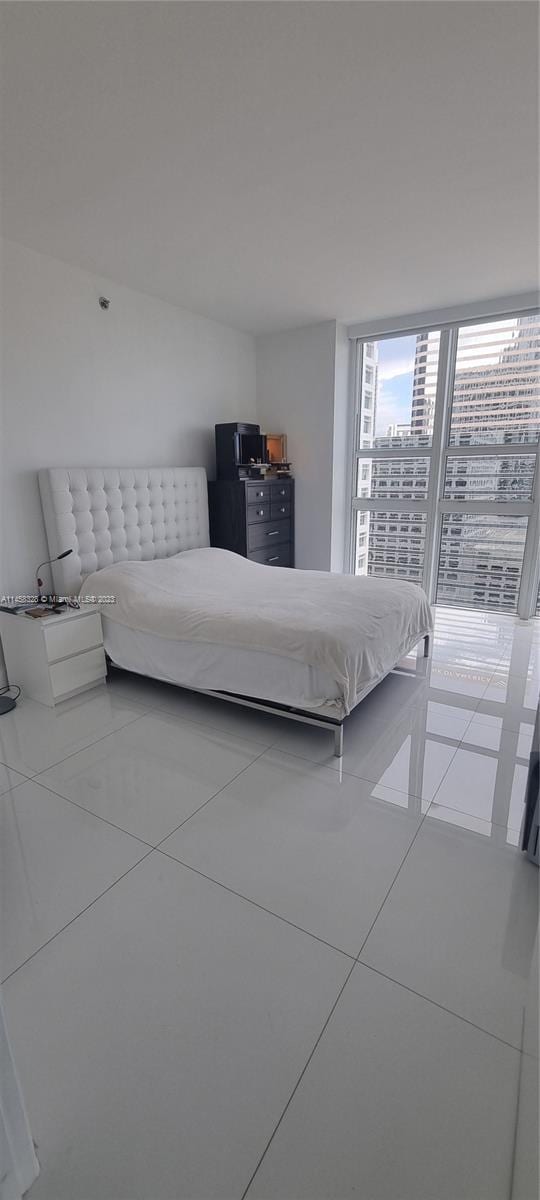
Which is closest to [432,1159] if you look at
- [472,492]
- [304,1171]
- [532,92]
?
[304,1171]

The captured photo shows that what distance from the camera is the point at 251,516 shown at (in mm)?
4273

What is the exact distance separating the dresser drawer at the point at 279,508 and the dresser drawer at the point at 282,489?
0.03 meters

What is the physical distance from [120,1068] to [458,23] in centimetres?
293

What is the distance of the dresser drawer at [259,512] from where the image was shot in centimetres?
425

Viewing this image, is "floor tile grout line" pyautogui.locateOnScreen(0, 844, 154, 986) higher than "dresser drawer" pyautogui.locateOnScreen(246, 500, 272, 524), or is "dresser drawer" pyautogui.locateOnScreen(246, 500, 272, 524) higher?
"dresser drawer" pyautogui.locateOnScreen(246, 500, 272, 524)

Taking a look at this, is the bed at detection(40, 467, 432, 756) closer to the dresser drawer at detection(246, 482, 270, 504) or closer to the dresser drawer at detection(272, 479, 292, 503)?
the dresser drawer at detection(246, 482, 270, 504)

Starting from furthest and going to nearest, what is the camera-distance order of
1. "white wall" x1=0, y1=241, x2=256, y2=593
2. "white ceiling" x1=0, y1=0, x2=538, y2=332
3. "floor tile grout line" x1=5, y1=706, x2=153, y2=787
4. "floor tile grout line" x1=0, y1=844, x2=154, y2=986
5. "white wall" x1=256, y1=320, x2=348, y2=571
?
1. "white wall" x1=256, y1=320, x2=348, y2=571
2. "white wall" x1=0, y1=241, x2=256, y2=593
3. "floor tile grout line" x1=5, y1=706, x2=153, y2=787
4. "white ceiling" x1=0, y1=0, x2=538, y2=332
5. "floor tile grout line" x1=0, y1=844, x2=154, y2=986

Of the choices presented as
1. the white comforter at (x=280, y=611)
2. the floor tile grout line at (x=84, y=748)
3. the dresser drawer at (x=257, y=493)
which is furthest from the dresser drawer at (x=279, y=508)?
the floor tile grout line at (x=84, y=748)

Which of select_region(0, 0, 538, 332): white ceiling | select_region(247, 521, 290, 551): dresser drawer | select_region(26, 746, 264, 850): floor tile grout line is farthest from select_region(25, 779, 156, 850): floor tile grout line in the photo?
select_region(247, 521, 290, 551): dresser drawer

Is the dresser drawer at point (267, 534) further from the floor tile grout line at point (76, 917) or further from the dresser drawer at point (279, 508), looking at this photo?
the floor tile grout line at point (76, 917)

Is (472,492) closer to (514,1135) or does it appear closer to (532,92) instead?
(532,92)

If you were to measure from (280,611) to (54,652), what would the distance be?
125cm

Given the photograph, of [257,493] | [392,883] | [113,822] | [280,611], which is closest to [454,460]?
[257,493]

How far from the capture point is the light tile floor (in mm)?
944
